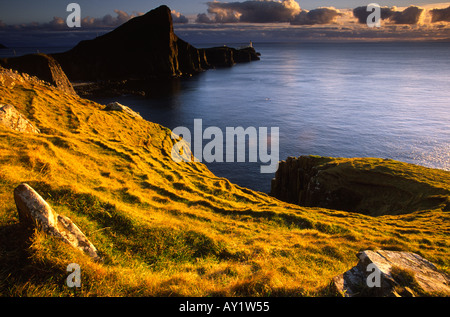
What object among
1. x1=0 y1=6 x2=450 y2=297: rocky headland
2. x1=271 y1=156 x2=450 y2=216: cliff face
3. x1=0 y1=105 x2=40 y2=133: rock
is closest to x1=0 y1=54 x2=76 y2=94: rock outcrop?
x1=0 y1=6 x2=450 y2=297: rocky headland

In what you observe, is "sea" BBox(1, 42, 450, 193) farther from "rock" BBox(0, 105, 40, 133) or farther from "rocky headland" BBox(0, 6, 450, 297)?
"rock" BBox(0, 105, 40, 133)

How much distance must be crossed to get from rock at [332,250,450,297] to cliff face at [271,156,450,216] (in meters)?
22.9

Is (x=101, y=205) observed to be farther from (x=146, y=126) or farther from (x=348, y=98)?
(x=348, y=98)

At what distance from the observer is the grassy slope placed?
818cm

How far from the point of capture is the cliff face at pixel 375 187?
29391 mm

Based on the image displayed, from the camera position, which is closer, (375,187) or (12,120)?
(12,120)

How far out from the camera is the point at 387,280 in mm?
7941

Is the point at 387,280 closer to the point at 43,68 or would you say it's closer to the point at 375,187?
the point at 375,187

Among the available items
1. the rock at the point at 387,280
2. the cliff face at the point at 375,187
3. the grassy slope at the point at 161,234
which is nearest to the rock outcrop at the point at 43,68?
the grassy slope at the point at 161,234

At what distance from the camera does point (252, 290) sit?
330 inches

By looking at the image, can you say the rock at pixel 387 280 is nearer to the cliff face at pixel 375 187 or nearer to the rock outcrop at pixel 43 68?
the cliff face at pixel 375 187

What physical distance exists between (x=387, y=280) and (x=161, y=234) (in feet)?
32.2

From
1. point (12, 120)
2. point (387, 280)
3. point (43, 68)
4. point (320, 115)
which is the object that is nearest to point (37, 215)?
Answer: point (387, 280)
